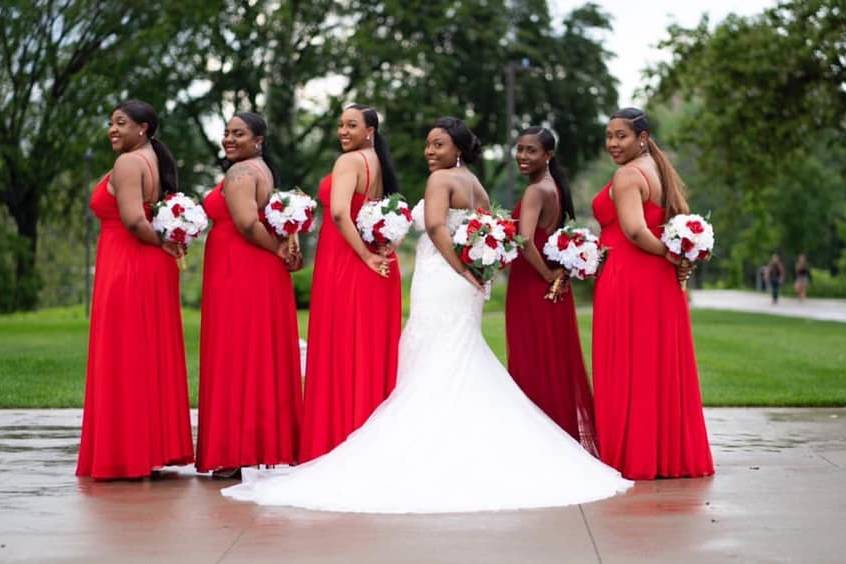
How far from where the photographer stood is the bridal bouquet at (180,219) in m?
10.8

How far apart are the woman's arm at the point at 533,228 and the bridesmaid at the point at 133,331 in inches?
95.6

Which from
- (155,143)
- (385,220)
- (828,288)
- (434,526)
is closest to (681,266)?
(385,220)

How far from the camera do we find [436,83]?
5475 cm

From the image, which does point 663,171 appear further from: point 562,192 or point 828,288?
point 828,288

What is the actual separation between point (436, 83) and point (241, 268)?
145ft

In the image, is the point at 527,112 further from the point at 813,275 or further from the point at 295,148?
the point at 813,275

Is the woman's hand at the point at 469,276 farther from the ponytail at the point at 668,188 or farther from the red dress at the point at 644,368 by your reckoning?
the ponytail at the point at 668,188

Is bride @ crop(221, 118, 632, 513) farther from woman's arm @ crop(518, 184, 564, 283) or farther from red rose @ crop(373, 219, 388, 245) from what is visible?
woman's arm @ crop(518, 184, 564, 283)

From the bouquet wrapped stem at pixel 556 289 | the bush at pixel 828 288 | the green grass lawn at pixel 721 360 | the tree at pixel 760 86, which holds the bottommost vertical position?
the green grass lawn at pixel 721 360

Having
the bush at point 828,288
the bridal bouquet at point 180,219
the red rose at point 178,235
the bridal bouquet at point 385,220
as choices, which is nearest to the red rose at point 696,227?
the bridal bouquet at point 385,220

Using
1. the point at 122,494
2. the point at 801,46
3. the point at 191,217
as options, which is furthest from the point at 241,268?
the point at 801,46

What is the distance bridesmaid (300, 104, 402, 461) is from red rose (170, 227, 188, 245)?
0.90 metres

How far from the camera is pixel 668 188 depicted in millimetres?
11078

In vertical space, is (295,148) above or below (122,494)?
above
